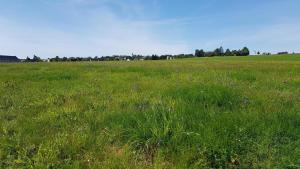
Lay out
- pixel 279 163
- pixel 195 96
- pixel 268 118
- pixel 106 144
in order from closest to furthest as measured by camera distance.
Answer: pixel 279 163 < pixel 106 144 < pixel 268 118 < pixel 195 96

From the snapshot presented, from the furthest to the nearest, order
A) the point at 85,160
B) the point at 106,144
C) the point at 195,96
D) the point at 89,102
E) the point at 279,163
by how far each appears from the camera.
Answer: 1. the point at 89,102
2. the point at 195,96
3. the point at 106,144
4. the point at 85,160
5. the point at 279,163

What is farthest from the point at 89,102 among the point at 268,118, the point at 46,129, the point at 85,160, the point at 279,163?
the point at 279,163

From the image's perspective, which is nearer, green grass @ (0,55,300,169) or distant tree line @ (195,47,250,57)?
green grass @ (0,55,300,169)

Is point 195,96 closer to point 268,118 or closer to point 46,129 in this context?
point 268,118

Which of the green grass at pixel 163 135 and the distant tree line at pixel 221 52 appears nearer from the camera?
the green grass at pixel 163 135

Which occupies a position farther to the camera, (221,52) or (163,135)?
(221,52)

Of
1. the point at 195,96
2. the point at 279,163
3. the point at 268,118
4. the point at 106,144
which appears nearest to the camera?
the point at 279,163

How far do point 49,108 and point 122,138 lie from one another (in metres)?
2.90

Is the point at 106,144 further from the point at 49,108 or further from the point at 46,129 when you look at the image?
the point at 49,108

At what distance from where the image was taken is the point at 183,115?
16.8ft

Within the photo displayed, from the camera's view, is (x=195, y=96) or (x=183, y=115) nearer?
(x=183, y=115)

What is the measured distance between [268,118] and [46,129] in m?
3.64

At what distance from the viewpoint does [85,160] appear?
3906 millimetres

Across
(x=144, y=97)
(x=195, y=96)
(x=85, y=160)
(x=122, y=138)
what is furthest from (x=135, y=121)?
(x=144, y=97)
